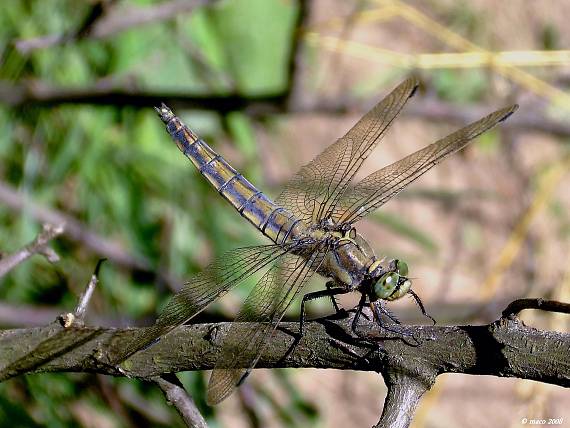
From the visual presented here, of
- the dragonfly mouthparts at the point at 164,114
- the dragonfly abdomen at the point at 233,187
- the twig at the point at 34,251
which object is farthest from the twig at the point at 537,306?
the dragonfly mouthparts at the point at 164,114

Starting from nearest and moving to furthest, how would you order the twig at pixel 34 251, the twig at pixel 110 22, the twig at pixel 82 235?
the twig at pixel 34 251 → the twig at pixel 110 22 → the twig at pixel 82 235

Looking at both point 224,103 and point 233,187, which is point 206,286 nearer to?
point 233,187

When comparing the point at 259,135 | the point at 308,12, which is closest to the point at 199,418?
the point at 308,12

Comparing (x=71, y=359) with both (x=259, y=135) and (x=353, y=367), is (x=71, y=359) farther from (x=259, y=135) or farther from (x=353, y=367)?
(x=259, y=135)

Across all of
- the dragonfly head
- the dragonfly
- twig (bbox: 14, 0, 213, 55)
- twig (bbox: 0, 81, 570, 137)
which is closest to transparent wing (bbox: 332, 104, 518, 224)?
the dragonfly

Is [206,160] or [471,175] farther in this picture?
[471,175]

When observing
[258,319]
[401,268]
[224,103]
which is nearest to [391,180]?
[401,268]

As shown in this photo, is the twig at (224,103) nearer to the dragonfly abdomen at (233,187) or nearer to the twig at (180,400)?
the dragonfly abdomen at (233,187)
